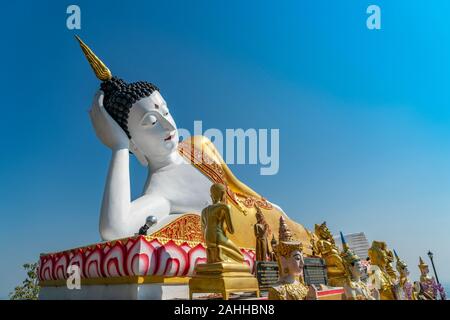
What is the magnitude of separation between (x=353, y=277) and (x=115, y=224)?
3.76m

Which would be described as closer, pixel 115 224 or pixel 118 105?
pixel 115 224

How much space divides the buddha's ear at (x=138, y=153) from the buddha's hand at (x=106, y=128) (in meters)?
0.70

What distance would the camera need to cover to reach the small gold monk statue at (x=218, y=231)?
176 inches

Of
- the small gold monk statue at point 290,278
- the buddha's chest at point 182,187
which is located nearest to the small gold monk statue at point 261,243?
the buddha's chest at point 182,187

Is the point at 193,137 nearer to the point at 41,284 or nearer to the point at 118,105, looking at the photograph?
the point at 118,105

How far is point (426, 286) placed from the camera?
379 inches

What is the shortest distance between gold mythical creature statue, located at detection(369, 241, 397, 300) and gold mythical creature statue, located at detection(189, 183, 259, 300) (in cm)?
279

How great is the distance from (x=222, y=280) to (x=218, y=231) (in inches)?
29.2

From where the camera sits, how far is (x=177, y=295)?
5.08m

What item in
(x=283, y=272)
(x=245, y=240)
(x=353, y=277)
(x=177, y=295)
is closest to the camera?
(x=283, y=272)

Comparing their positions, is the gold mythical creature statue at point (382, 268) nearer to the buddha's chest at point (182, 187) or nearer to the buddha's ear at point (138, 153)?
the buddha's chest at point (182, 187)

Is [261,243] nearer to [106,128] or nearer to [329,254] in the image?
[329,254]

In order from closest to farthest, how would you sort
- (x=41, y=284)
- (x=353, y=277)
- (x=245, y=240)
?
(x=353, y=277) < (x=41, y=284) < (x=245, y=240)
